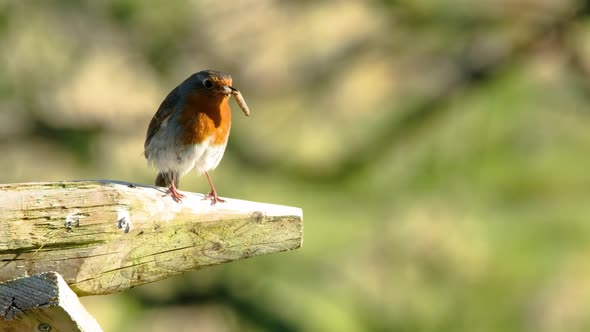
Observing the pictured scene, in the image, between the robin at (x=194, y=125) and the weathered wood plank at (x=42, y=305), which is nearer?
the weathered wood plank at (x=42, y=305)

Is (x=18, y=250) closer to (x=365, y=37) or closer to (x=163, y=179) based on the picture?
(x=163, y=179)

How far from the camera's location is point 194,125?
4.26m

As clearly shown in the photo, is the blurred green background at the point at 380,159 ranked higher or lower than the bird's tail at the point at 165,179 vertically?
higher

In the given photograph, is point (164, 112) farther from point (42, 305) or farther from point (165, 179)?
point (42, 305)

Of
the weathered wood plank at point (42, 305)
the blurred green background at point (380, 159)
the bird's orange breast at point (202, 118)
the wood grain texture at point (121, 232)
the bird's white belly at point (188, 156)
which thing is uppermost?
the blurred green background at point (380, 159)

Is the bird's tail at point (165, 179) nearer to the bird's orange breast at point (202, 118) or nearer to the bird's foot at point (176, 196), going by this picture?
the bird's orange breast at point (202, 118)

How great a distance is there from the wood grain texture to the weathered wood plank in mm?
91

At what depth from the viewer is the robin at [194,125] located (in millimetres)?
4246

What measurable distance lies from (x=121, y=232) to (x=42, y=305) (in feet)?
0.98

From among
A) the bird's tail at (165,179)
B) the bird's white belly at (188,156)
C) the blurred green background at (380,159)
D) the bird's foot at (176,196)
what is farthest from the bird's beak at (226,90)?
the blurred green background at (380,159)

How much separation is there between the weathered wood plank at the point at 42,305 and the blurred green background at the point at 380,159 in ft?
19.7

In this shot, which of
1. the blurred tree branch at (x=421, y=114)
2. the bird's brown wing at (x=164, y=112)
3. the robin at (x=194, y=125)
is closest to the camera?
the robin at (x=194, y=125)

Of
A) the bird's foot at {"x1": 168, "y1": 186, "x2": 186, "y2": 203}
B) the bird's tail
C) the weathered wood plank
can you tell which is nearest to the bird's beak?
the bird's tail

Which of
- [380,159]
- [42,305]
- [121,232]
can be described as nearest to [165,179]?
[121,232]
